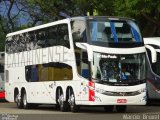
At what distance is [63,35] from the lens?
87.5 ft

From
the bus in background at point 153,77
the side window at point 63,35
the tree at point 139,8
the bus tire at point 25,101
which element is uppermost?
the tree at point 139,8

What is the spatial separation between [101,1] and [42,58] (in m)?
11.9

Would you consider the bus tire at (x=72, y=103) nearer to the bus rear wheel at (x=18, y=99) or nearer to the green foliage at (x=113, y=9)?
the bus rear wheel at (x=18, y=99)

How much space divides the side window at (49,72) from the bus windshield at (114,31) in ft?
6.29

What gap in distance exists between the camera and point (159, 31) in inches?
1654

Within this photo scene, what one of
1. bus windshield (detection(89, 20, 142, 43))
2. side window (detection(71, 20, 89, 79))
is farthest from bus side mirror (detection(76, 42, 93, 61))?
bus windshield (detection(89, 20, 142, 43))

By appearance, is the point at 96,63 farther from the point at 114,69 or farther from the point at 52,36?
the point at 52,36

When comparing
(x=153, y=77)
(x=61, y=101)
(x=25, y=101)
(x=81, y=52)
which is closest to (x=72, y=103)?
(x=61, y=101)

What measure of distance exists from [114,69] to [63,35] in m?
2.94

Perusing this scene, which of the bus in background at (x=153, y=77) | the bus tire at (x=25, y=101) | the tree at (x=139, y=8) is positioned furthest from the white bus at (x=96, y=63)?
the tree at (x=139, y=8)

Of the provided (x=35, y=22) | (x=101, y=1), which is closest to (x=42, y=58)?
(x=101, y=1)

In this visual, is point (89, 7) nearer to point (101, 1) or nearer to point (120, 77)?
point (101, 1)

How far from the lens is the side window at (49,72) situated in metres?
26.6

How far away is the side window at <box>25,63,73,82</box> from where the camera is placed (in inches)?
1047
